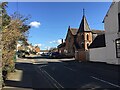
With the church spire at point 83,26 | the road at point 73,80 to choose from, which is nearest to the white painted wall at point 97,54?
the road at point 73,80

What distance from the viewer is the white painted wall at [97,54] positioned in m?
34.8

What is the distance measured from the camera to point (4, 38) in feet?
43.0

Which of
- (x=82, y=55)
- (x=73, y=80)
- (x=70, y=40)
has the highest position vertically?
(x=70, y=40)

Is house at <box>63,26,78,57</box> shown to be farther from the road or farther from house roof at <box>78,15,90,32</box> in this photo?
the road

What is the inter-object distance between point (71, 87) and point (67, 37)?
67842 mm

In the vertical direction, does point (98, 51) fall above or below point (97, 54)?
above

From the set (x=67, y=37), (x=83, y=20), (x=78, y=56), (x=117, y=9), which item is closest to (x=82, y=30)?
(x=83, y=20)

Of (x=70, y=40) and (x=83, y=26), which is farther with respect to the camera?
(x=70, y=40)

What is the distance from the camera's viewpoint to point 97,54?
122 feet

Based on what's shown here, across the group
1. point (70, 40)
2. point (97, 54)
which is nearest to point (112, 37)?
point (97, 54)

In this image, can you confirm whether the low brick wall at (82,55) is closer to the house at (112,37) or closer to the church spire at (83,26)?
the house at (112,37)

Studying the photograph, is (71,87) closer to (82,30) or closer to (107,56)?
(107,56)

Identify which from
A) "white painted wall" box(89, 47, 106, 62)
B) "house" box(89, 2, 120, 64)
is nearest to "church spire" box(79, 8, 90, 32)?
"white painted wall" box(89, 47, 106, 62)

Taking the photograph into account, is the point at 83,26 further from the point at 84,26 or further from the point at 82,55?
the point at 82,55
